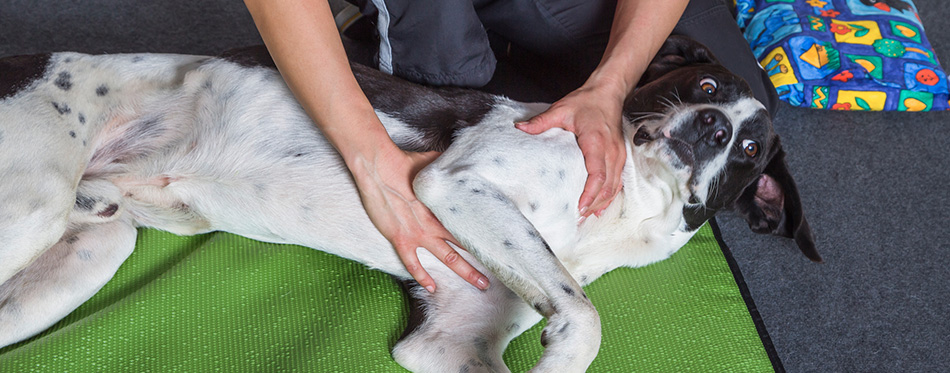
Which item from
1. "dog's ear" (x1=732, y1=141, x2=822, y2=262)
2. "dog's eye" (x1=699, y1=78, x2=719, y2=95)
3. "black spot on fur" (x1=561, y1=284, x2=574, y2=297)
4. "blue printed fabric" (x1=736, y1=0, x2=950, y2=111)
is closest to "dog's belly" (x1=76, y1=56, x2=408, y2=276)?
"black spot on fur" (x1=561, y1=284, x2=574, y2=297)

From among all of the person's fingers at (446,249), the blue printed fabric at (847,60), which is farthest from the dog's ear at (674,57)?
the blue printed fabric at (847,60)

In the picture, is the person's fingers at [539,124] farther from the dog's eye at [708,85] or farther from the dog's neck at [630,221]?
the dog's eye at [708,85]

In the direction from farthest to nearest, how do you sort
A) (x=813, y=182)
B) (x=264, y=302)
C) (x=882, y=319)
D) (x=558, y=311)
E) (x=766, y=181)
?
(x=813, y=182), (x=882, y=319), (x=766, y=181), (x=264, y=302), (x=558, y=311)

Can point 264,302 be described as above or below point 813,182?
above

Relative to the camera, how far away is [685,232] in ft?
8.29

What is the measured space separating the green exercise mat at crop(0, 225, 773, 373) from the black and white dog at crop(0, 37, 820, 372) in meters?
0.10

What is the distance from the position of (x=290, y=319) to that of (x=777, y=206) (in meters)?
1.74

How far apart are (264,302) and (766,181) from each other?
181cm

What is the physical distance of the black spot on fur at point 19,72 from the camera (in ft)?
7.30

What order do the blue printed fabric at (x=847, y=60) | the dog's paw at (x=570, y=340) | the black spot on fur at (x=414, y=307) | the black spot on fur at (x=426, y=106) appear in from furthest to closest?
the blue printed fabric at (x=847, y=60) < the black spot on fur at (x=426, y=106) < the black spot on fur at (x=414, y=307) < the dog's paw at (x=570, y=340)

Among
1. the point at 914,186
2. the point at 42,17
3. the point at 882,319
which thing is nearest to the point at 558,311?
the point at 882,319

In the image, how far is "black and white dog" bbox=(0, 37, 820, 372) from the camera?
2131 mm

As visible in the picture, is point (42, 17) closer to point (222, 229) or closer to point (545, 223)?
point (222, 229)

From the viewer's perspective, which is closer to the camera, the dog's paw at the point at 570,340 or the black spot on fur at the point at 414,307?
the dog's paw at the point at 570,340
